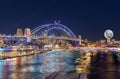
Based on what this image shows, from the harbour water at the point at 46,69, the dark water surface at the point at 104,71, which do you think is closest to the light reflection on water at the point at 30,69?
the harbour water at the point at 46,69

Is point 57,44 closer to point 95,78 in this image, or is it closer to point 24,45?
point 24,45

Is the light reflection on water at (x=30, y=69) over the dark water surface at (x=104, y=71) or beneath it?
over

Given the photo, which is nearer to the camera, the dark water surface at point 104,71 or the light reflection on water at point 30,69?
the dark water surface at point 104,71

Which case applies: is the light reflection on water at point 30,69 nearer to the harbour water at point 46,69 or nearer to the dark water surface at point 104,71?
the harbour water at point 46,69

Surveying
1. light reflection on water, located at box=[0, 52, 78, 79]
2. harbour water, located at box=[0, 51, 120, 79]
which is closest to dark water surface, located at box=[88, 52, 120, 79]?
harbour water, located at box=[0, 51, 120, 79]

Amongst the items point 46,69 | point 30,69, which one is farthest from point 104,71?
point 30,69

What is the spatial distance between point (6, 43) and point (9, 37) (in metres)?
16.9

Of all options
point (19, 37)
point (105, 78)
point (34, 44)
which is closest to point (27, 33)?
point (19, 37)

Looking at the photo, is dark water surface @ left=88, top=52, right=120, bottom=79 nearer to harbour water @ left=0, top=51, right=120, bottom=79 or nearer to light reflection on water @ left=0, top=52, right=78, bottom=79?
harbour water @ left=0, top=51, right=120, bottom=79

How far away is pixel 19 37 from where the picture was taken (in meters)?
120

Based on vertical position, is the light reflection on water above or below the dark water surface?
above

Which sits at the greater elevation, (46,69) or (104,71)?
(46,69)

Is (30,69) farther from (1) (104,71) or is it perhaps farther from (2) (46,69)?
(1) (104,71)

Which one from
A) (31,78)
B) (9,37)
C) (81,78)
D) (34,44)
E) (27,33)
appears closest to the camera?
(81,78)
